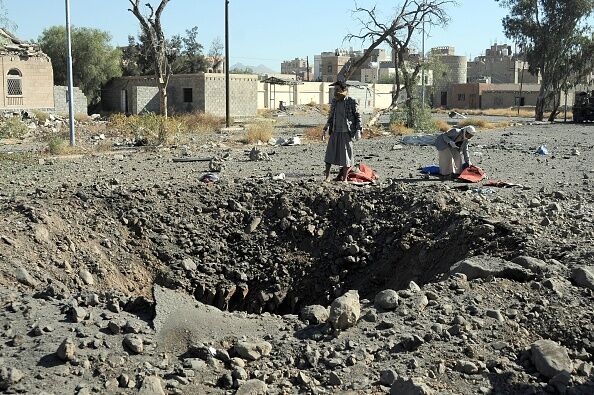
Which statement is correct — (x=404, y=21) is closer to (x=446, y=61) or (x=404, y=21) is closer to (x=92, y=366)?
(x=92, y=366)

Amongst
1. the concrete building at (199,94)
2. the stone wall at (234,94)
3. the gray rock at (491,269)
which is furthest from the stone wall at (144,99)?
the gray rock at (491,269)

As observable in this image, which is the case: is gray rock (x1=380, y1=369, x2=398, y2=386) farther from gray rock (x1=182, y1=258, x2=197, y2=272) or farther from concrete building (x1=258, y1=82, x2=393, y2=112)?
concrete building (x1=258, y1=82, x2=393, y2=112)

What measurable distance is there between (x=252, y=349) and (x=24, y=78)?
1171 inches

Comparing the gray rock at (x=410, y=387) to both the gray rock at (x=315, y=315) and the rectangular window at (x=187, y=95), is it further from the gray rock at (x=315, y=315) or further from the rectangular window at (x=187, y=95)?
the rectangular window at (x=187, y=95)

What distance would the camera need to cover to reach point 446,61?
82.9 metres

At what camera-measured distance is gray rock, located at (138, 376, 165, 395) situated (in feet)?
12.2

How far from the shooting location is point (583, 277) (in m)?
5.06

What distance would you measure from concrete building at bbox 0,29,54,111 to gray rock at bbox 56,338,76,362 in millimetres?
28195

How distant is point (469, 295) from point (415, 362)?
Answer: 1.03 metres

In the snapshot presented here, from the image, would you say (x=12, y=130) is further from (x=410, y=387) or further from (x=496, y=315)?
(x=410, y=387)

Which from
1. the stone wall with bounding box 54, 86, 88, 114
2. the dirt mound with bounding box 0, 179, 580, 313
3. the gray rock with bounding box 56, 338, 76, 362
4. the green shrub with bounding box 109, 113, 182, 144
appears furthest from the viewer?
the stone wall with bounding box 54, 86, 88, 114

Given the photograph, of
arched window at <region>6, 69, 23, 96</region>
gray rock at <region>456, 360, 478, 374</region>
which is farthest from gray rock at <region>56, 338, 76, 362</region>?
arched window at <region>6, 69, 23, 96</region>

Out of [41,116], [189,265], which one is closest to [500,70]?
[41,116]

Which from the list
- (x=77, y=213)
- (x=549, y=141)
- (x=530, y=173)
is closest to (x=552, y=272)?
(x=77, y=213)
